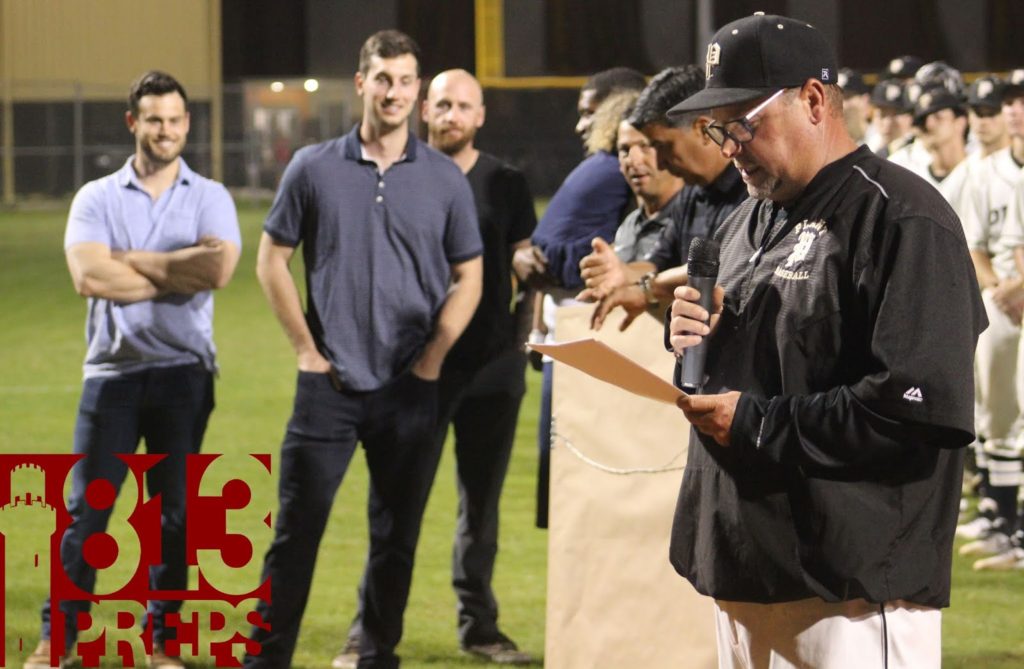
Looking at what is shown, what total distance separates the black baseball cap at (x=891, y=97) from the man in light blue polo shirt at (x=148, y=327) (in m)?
6.44

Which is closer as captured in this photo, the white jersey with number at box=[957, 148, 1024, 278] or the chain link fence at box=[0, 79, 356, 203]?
the white jersey with number at box=[957, 148, 1024, 278]

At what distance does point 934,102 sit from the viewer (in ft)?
26.7

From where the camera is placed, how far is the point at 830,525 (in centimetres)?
267

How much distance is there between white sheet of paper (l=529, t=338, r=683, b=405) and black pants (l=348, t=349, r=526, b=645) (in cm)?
284

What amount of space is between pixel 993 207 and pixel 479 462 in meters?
3.04

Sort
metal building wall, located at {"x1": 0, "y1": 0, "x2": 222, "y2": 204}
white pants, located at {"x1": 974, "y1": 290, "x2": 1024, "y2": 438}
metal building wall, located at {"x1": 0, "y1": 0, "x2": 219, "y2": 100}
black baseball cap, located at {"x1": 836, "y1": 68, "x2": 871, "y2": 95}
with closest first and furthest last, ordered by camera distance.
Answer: white pants, located at {"x1": 974, "y1": 290, "x2": 1024, "y2": 438} → black baseball cap, located at {"x1": 836, "y1": 68, "x2": 871, "y2": 95} → metal building wall, located at {"x1": 0, "y1": 0, "x2": 222, "y2": 204} → metal building wall, located at {"x1": 0, "y1": 0, "x2": 219, "y2": 100}

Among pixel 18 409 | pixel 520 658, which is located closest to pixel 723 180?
pixel 520 658

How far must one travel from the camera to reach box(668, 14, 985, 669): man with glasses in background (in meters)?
2.58

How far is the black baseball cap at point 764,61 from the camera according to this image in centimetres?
270

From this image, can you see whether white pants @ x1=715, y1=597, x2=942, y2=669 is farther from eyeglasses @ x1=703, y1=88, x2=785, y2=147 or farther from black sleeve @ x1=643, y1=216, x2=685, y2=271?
black sleeve @ x1=643, y1=216, x2=685, y2=271

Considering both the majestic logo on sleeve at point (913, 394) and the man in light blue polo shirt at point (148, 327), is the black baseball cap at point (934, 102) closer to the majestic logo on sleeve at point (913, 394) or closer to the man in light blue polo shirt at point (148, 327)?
the man in light blue polo shirt at point (148, 327)

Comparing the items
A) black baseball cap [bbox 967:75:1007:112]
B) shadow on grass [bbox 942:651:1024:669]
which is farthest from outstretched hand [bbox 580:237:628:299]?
black baseball cap [bbox 967:75:1007:112]

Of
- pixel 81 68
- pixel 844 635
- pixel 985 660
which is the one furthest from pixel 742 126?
pixel 81 68

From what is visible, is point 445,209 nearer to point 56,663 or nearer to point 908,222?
point 56,663
